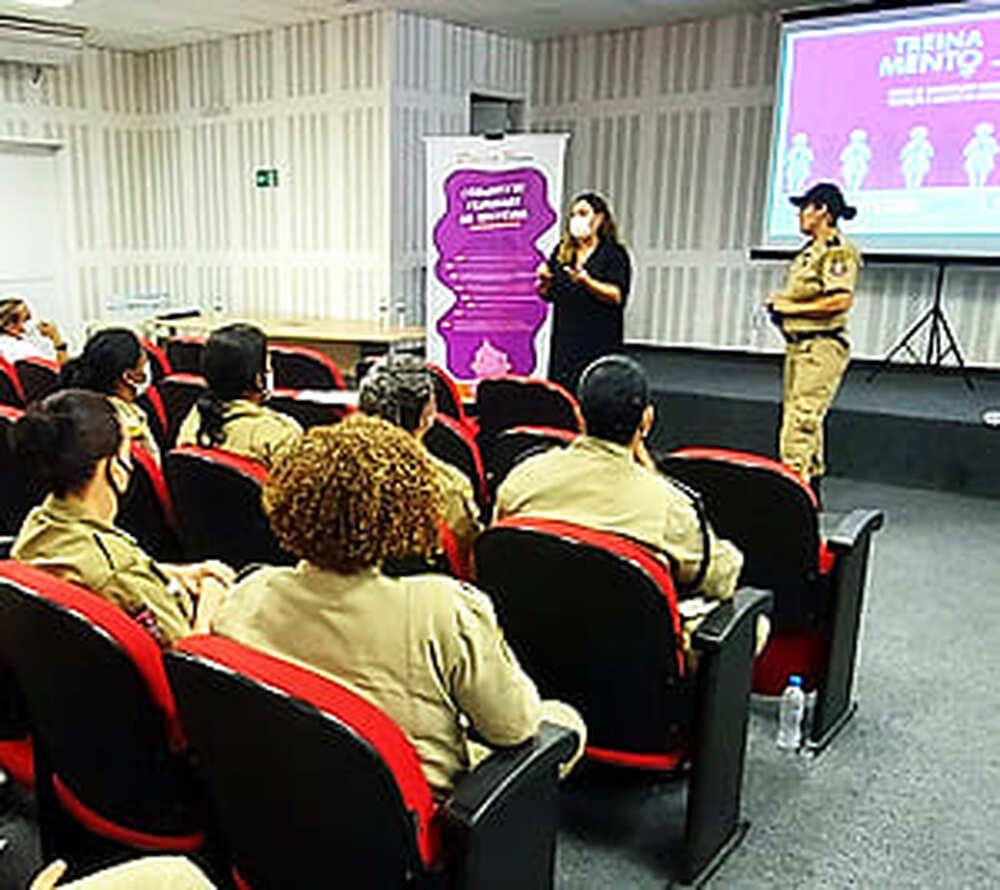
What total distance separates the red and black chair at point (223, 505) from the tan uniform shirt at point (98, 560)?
0.59m

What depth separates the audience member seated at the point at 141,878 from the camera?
896 mm

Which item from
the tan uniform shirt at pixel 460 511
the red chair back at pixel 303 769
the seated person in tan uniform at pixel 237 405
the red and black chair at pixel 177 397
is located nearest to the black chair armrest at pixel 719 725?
the tan uniform shirt at pixel 460 511

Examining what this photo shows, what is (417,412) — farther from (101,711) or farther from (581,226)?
(581,226)

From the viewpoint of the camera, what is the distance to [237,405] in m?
2.63

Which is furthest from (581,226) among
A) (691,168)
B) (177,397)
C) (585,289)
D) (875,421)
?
(691,168)

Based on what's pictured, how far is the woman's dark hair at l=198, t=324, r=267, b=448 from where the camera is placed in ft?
8.46

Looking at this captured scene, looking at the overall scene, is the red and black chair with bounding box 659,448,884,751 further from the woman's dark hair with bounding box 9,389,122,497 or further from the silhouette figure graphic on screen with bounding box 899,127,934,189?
the silhouette figure graphic on screen with bounding box 899,127,934,189

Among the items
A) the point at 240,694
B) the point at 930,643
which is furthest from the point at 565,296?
the point at 240,694

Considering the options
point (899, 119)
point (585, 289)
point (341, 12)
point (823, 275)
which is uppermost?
point (341, 12)

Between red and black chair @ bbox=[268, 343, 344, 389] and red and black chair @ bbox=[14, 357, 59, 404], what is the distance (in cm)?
94

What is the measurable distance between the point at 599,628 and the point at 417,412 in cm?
74

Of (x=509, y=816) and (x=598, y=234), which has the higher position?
(x=598, y=234)

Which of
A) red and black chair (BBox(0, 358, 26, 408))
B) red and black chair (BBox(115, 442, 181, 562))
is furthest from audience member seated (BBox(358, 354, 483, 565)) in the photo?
red and black chair (BBox(0, 358, 26, 408))

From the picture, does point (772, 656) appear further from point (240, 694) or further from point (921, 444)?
point (921, 444)
